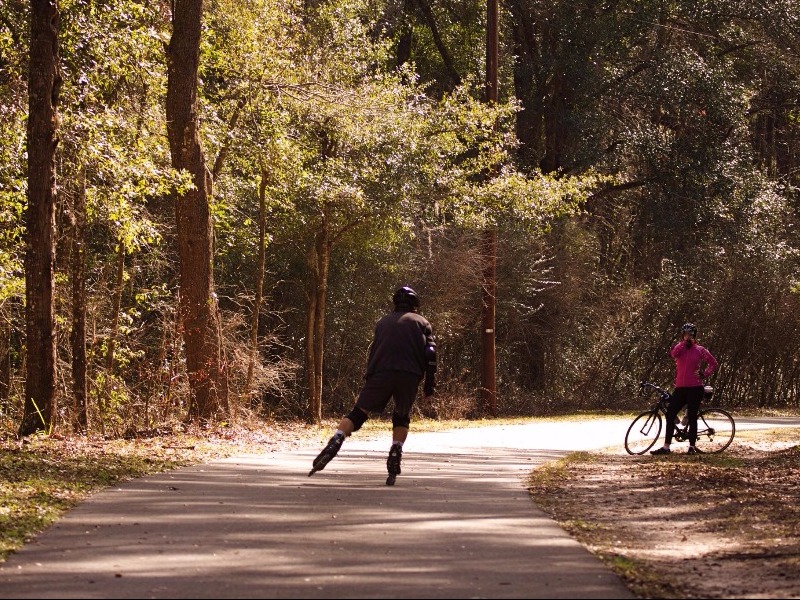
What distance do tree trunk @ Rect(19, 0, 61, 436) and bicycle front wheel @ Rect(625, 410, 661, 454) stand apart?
8.64 metres

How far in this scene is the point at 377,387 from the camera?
44.7ft

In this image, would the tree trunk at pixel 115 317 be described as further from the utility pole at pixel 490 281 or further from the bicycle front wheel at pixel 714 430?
the utility pole at pixel 490 281

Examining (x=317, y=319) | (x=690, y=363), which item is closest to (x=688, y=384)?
(x=690, y=363)

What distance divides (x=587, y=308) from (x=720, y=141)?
233 inches

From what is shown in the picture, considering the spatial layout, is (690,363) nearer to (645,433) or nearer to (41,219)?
(645,433)

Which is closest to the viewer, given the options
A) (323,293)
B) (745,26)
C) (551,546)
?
(551,546)

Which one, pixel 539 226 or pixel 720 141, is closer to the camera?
pixel 539 226

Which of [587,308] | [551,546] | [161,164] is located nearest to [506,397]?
[587,308]

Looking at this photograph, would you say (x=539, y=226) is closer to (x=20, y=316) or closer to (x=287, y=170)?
(x=287, y=170)

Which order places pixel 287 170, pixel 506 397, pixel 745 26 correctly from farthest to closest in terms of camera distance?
1. pixel 745 26
2. pixel 506 397
3. pixel 287 170

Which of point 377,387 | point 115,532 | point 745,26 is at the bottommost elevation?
point 115,532

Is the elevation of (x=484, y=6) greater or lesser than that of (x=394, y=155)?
greater

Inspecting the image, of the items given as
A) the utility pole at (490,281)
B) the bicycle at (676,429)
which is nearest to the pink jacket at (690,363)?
the bicycle at (676,429)

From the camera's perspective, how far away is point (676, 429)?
20656mm
